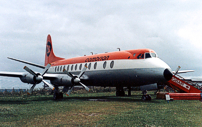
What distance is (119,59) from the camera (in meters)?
16.7

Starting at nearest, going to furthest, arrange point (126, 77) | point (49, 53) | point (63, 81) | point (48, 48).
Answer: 1. point (126, 77)
2. point (63, 81)
3. point (49, 53)
4. point (48, 48)

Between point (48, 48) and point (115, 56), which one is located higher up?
point (48, 48)

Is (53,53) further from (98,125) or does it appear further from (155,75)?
(98,125)

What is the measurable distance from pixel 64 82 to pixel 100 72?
11.6 feet

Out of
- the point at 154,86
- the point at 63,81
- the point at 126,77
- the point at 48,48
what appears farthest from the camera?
the point at 48,48

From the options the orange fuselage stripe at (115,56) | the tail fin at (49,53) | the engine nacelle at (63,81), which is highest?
the tail fin at (49,53)

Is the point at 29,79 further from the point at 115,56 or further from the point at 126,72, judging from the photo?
the point at 126,72

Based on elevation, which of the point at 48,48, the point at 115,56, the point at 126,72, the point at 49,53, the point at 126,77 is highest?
the point at 48,48

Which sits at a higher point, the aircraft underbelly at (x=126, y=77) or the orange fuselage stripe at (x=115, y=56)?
the orange fuselage stripe at (x=115, y=56)

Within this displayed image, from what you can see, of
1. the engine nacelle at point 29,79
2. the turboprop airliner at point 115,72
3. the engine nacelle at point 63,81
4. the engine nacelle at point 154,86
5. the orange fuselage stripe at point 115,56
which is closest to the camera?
the turboprop airliner at point 115,72

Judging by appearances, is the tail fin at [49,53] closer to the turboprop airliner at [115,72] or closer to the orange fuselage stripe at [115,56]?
the orange fuselage stripe at [115,56]

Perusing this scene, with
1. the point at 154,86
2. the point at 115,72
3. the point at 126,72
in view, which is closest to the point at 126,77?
Answer: the point at 126,72

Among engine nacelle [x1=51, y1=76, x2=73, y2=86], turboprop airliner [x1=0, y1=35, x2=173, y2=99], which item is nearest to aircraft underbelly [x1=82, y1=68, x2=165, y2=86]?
turboprop airliner [x1=0, y1=35, x2=173, y2=99]

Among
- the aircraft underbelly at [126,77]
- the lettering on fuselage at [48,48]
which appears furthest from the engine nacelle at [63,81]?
the lettering on fuselage at [48,48]
